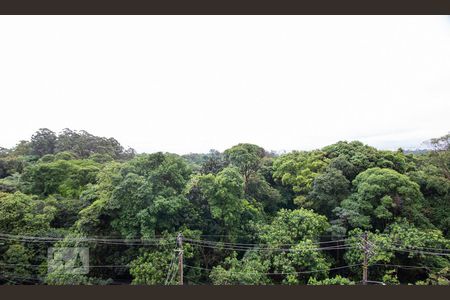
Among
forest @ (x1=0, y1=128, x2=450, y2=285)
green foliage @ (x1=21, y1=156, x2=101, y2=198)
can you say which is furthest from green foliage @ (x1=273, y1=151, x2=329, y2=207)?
green foliage @ (x1=21, y1=156, x2=101, y2=198)

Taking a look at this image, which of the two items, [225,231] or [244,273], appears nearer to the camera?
[244,273]

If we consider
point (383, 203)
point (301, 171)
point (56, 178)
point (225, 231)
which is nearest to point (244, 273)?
point (225, 231)

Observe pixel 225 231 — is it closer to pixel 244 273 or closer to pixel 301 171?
pixel 244 273

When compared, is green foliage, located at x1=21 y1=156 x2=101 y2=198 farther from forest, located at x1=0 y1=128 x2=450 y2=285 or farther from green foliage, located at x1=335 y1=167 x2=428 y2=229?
green foliage, located at x1=335 y1=167 x2=428 y2=229

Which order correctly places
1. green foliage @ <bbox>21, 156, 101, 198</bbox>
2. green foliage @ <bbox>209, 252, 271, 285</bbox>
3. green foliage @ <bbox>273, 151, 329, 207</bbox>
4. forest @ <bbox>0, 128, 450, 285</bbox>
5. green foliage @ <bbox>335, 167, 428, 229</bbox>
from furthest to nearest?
green foliage @ <bbox>21, 156, 101, 198</bbox>
green foliage @ <bbox>273, 151, 329, 207</bbox>
green foliage @ <bbox>335, 167, 428, 229</bbox>
forest @ <bbox>0, 128, 450, 285</bbox>
green foliage @ <bbox>209, 252, 271, 285</bbox>

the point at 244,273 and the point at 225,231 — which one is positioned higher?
the point at 225,231

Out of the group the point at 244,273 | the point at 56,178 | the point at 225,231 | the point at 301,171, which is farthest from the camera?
the point at 56,178

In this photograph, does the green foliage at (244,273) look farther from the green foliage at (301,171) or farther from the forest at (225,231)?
the green foliage at (301,171)

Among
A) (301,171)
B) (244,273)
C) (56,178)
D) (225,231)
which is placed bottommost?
(244,273)

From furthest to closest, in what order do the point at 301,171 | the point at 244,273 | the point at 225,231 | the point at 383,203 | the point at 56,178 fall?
the point at 56,178 < the point at 301,171 < the point at 225,231 < the point at 383,203 < the point at 244,273
